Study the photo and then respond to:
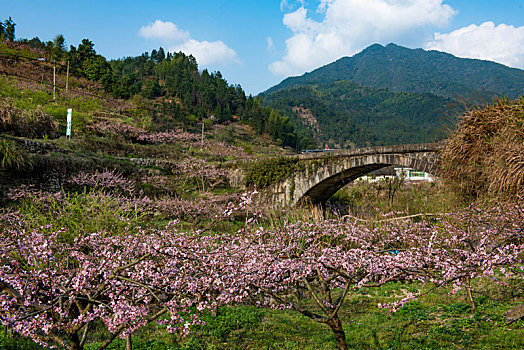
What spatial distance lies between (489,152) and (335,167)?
7248mm

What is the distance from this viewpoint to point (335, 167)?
1340 centimetres

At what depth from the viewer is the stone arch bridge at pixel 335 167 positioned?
10.2 metres

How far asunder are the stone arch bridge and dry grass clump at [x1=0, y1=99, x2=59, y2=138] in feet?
35.3

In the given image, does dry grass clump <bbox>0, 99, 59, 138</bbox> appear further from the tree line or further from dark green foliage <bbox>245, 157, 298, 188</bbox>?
the tree line

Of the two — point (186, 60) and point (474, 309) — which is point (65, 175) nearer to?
point (474, 309)

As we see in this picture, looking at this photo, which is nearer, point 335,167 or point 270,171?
point 335,167

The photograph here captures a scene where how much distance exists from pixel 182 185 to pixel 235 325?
38.5ft

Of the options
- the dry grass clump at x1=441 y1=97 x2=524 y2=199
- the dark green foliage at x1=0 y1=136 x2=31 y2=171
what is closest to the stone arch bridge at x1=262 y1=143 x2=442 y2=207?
the dry grass clump at x1=441 y1=97 x2=524 y2=199

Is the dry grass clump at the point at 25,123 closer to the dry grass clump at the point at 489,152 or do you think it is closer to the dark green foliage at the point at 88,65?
the dry grass clump at the point at 489,152

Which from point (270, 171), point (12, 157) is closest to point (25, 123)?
point (12, 157)

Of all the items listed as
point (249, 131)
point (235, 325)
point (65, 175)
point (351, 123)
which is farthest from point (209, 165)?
point (351, 123)

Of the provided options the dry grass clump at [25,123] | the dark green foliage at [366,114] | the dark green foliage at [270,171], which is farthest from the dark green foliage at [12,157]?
the dark green foliage at [366,114]

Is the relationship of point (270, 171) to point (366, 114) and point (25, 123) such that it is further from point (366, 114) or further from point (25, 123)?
point (366, 114)

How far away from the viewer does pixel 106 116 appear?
23.1 metres
